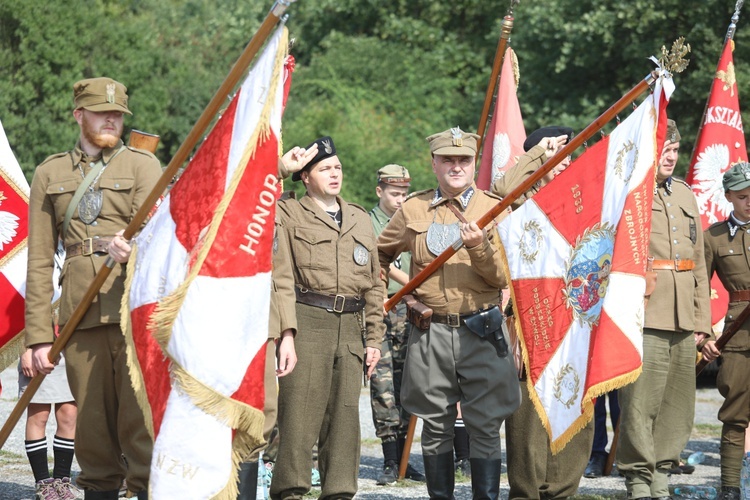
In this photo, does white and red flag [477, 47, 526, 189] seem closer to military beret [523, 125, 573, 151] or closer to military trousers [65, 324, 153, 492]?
military beret [523, 125, 573, 151]

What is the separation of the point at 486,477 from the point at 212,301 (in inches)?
82.1

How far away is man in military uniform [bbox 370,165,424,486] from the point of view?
8625mm

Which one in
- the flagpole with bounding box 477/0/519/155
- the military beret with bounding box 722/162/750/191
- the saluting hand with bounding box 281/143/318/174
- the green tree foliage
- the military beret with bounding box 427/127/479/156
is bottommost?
the saluting hand with bounding box 281/143/318/174

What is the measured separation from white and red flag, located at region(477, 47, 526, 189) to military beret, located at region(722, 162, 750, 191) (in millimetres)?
1805

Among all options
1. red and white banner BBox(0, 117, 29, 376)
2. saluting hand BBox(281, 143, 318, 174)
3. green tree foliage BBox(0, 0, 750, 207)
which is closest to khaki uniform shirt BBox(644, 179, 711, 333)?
saluting hand BBox(281, 143, 318, 174)

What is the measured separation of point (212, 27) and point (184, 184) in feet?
80.6

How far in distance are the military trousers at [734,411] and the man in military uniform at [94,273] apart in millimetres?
4038

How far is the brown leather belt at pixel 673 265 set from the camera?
7.49 metres

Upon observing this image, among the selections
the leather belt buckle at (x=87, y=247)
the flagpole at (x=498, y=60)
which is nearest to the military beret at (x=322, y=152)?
the leather belt buckle at (x=87, y=247)

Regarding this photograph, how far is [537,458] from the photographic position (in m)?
6.87

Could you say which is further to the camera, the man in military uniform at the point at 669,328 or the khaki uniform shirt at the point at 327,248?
the man in military uniform at the point at 669,328

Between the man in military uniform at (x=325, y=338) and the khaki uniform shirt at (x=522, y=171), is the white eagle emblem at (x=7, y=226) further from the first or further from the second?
the khaki uniform shirt at (x=522, y=171)

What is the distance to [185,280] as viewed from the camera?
527 cm

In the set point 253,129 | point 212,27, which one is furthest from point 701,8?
point 253,129
